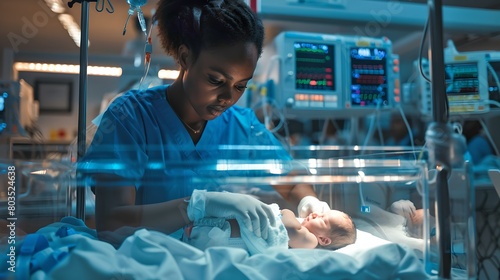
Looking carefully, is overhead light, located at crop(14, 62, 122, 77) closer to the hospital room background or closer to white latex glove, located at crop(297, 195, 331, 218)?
the hospital room background

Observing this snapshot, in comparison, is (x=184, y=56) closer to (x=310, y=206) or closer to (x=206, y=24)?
(x=206, y=24)

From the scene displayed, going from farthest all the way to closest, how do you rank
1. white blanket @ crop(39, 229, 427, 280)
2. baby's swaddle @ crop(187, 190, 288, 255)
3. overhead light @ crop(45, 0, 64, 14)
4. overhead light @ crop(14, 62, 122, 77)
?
1. overhead light @ crop(14, 62, 122, 77)
2. overhead light @ crop(45, 0, 64, 14)
3. baby's swaddle @ crop(187, 190, 288, 255)
4. white blanket @ crop(39, 229, 427, 280)

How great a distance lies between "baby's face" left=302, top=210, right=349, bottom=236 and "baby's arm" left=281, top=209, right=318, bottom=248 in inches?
1.4

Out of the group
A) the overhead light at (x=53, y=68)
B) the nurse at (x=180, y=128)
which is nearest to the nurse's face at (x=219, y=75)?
the nurse at (x=180, y=128)

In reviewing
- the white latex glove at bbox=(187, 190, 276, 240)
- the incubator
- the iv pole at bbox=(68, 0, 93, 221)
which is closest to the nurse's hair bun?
the iv pole at bbox=(68, 0, 93, 221)

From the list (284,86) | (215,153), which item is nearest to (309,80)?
(284,86)

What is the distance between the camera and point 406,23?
284cm

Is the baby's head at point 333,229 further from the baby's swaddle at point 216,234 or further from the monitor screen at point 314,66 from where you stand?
the monitor screen at point 314,66

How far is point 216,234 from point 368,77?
190cm

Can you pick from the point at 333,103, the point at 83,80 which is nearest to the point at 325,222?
the point at 83,80

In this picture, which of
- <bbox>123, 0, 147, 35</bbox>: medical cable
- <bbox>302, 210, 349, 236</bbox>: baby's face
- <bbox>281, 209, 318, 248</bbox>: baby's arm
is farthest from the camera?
<bbox>123, 0, 147, 35</bbox>: medical cable

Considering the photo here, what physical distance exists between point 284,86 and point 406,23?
3.42 ft

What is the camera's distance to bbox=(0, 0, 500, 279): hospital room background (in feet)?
3.36

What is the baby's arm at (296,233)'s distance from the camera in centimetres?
114
